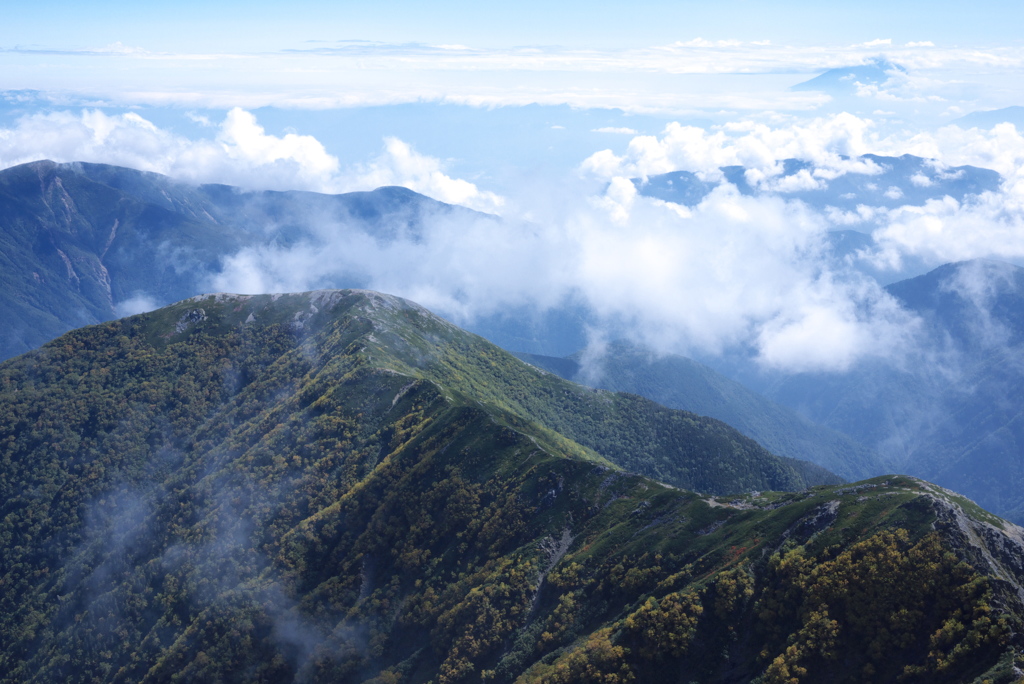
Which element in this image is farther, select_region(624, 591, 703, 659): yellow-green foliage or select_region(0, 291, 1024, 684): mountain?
select_region(624, 591, 703, 659): yellow-green foliage

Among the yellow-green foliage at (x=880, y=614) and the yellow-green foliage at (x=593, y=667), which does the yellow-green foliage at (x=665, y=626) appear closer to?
the yellow-green foliage at (x=593, y=667)

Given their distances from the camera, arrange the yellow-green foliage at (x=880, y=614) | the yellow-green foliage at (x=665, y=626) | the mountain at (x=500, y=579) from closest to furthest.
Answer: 1. the yellow-green foliage at (x=880, y=614)
2. the mountain at (x=500, y=579)
3. the yellow-green foliage at (x=665, y=626)

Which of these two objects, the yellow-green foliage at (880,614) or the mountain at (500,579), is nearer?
the yellow-green foliage at (880,614)

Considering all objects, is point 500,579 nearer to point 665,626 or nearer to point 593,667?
point 593,667

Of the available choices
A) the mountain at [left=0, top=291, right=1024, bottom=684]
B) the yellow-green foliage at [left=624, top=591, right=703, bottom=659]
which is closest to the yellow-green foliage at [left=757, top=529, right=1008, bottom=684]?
the mountain at [left=0, top=291, right=1024, bottom=684]

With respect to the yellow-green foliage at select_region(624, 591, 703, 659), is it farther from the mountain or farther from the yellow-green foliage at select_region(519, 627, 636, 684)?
the yellow-green foliage at select_region(519, 627, 636, 684)

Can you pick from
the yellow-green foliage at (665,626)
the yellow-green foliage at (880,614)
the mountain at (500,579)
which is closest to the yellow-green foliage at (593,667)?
the mountain at (500,579)

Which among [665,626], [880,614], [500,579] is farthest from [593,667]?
[880,614]

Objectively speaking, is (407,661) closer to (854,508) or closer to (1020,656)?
(854,508)

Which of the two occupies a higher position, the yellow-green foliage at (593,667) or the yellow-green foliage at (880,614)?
the yellow-green foliage at (880,614)

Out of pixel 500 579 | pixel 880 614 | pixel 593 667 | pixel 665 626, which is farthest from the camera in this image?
pixel 500 579

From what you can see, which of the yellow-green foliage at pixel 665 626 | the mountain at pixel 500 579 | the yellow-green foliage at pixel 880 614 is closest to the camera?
the yellow-green foliage at pixel 880 614

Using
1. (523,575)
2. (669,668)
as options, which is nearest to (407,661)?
(523,575)
